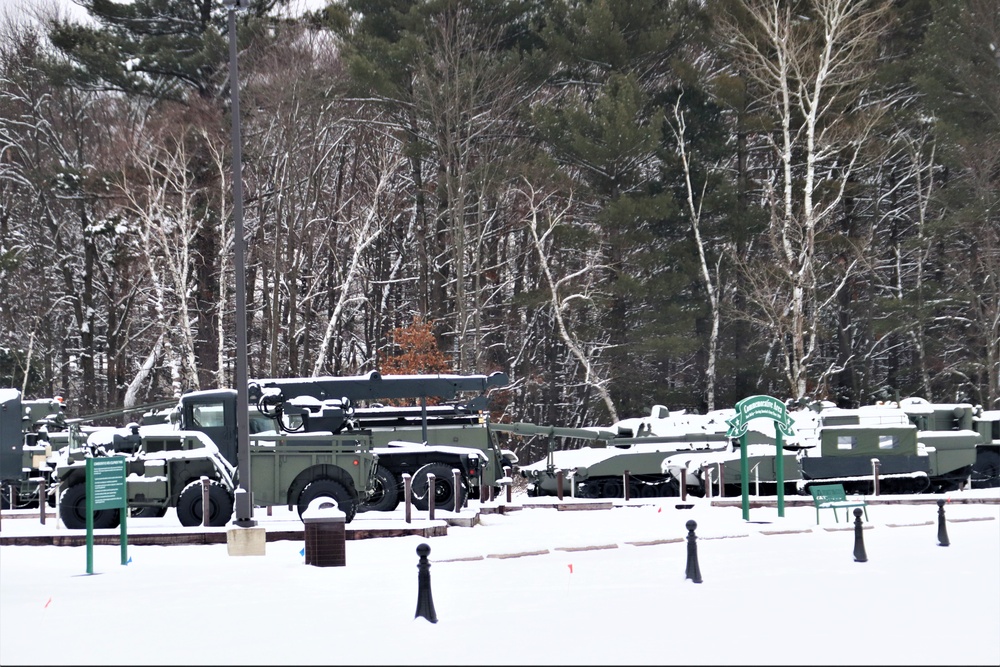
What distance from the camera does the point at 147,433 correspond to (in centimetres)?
2336

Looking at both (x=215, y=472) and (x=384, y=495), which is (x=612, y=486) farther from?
(x=215, y=472)

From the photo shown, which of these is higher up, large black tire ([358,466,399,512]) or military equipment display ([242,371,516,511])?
military equipment display ([242,371,516,511])

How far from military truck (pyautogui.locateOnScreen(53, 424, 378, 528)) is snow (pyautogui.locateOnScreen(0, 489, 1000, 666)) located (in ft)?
2.21

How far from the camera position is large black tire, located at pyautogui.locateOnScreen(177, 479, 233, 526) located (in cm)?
2234

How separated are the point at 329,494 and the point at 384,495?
293cm

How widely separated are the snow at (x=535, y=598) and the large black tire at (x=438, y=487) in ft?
7.23

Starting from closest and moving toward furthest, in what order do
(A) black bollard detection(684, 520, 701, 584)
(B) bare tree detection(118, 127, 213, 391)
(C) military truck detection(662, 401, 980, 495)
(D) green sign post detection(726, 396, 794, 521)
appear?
(A) black bollard detection(684, 520, 701, 584)
(D) green sign post detection(726, 396, 794, 521)
(C) military truck detection(662, 401, 980, 495)
(B) bare tree detection(118, 127, 213, 391)

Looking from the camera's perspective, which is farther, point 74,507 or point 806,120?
point 806,120

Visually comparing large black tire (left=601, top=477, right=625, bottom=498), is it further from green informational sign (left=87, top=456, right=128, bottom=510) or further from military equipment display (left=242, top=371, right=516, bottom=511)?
green informational sign (left=87, top=456, right=128, bottom=510)

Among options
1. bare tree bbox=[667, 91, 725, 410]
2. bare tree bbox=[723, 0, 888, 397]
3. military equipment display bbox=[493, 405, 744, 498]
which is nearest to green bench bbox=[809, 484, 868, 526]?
military equipment display bbox=[493, 405, 744, 498]

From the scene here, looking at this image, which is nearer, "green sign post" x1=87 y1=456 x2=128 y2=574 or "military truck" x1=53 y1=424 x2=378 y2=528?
"green sign post" x1=87 y1=456 x2=128 y2=574

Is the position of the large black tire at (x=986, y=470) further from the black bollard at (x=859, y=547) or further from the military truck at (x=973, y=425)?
the black bollard at (x=859, y=547)

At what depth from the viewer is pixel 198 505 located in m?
22.5

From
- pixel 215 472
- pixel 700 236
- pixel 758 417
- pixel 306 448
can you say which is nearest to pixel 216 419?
pixel 215 472
